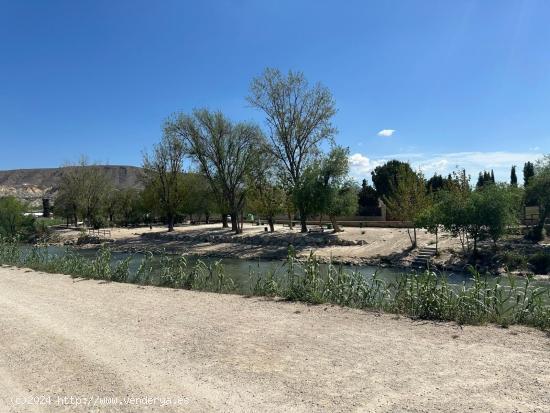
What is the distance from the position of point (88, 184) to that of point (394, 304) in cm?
5615

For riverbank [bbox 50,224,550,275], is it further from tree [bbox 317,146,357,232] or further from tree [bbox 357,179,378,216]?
tree [bbox 357,179,378,216]

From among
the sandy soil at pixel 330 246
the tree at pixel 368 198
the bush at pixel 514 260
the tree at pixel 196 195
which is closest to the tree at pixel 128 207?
the tree at pixel 196 195

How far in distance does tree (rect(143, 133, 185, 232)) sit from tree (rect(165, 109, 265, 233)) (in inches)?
266

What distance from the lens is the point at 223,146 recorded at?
44.4 meters

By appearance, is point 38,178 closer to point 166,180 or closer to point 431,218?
point 166,180

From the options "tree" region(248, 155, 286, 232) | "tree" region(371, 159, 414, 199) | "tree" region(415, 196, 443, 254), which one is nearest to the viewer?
"tree" region(415, 196, 443, 254)

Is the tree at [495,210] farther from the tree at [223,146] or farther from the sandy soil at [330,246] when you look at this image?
the tree at [223,146]

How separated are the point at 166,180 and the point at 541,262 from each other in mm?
40682

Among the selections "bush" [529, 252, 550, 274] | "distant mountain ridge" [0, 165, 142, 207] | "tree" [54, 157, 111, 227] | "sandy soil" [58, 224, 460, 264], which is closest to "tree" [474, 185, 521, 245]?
"bush" [529, 252, 550, 274]

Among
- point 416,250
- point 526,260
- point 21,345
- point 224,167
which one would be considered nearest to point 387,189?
point 224,167

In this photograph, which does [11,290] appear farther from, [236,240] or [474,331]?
[236,240]

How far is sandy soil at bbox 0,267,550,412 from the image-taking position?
5.14 m

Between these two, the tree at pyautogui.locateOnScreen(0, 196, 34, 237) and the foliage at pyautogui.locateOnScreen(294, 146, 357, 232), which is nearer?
the foliage at pyautogui.locateOnScreen(294, 146, 357, 232)

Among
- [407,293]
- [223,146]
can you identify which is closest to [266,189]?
[223,146]
